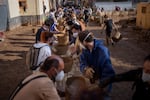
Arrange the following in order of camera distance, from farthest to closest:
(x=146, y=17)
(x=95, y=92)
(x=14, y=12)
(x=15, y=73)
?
(x=14, y=12) → (x=146, y=17) → (x=15, y=73) → (x=95, y=92)

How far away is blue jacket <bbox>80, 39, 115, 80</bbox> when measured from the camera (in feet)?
12.9

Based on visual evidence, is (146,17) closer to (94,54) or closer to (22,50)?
(22,50)

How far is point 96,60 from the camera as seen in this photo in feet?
13.5

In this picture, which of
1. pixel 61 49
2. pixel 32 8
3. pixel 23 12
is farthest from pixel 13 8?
pixel 61 49

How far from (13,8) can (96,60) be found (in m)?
21.9

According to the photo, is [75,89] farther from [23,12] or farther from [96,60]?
[23,12]

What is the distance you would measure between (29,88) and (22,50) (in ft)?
36.6

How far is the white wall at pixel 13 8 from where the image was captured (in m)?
23.7

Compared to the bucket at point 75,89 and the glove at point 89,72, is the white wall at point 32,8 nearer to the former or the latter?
the glove at point 89,72

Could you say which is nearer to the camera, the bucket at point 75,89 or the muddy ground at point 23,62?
the bucket at point 75,89

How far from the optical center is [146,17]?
75.4 ft

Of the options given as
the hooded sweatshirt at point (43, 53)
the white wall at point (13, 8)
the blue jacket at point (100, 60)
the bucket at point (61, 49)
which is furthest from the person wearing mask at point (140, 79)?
the white wall at point (13, 8)

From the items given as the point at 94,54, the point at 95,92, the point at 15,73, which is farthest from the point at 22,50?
the point at 95,92

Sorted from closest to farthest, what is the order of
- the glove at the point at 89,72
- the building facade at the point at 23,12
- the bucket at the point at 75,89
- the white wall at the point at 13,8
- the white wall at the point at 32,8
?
the bucket at the point at 75,89 → the glove at the point at 89,72 → the building facade at the point at 23,12 → the white wall at the point at 13,8 → the white wall at the point at 32,8
